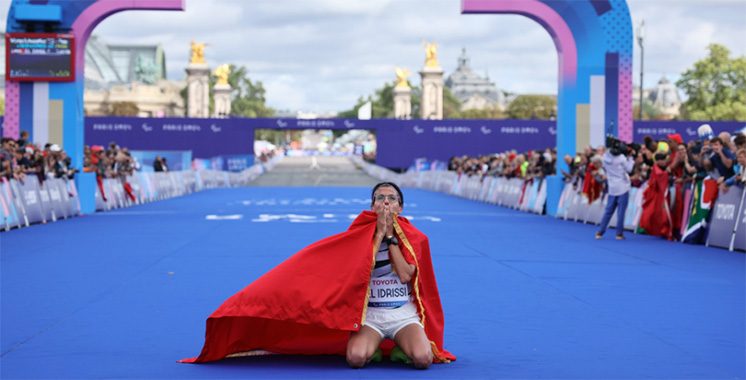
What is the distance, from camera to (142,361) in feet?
24.1

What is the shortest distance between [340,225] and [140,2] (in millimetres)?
10063

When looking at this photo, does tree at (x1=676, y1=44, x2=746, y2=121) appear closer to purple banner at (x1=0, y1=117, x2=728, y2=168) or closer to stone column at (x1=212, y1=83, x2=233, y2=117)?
purple banner at (x1=0, y1=117, x2=728, y2=168)

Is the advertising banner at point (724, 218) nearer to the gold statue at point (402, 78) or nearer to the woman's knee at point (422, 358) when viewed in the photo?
the woman's knee at point (422, 358)

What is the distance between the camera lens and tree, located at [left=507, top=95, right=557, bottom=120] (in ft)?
493

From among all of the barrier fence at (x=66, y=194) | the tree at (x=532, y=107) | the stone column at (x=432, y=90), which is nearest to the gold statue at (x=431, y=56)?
the stone column at (x=432, y=90)

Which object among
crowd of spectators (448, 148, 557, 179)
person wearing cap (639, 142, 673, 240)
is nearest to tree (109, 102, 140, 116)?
crowd of spectators (448, 148, 557, 179)

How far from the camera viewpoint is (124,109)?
144 meters

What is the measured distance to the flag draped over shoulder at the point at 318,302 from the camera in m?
6.89

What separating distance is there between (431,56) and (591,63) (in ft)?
293

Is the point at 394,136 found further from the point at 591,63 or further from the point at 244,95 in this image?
the point at 244,95

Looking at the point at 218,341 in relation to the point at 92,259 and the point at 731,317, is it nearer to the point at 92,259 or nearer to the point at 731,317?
the point at 731,317

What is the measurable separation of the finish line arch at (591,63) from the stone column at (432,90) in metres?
87.0

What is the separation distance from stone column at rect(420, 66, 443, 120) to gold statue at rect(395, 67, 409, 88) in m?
8.65

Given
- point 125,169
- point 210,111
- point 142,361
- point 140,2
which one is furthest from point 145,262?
point 210,111
